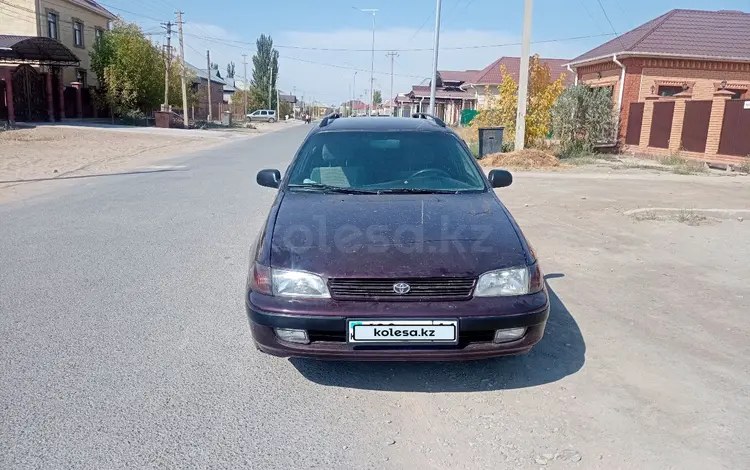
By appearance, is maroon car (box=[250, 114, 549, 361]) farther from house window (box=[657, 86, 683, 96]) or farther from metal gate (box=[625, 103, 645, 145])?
house window (box=[657, 86, 683, 96])

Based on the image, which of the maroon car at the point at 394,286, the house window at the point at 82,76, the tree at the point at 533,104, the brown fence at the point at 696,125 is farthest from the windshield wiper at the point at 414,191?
the house window at the point at 82,76

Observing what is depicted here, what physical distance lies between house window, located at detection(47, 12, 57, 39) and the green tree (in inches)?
106

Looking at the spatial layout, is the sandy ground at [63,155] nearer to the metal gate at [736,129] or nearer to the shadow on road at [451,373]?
the shadow on road at [451,373]

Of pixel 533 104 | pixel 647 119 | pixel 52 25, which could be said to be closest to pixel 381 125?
pixel 533 104

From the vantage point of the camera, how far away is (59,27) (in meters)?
36.7

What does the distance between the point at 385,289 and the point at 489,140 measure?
54.2 feet

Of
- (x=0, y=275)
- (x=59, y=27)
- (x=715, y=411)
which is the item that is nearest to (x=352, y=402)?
(x=715, y=411)

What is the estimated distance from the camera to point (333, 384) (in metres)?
3.45

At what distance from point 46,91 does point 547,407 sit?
38.7 meters

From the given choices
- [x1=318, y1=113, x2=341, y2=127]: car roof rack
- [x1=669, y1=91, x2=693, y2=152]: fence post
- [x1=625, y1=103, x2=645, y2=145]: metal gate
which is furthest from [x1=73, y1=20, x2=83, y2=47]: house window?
[x1=318, y1=113, x2=341, y2=127]: car roof rack

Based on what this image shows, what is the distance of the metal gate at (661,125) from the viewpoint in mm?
19719

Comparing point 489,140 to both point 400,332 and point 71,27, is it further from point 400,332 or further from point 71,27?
point 71,27

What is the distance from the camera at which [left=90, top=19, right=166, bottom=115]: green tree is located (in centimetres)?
3769

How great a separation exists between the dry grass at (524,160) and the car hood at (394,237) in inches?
531
